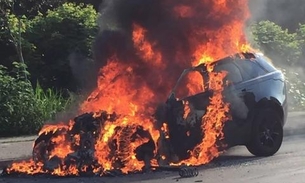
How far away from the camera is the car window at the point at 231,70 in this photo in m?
12.3

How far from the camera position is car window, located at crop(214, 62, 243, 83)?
12.3 metres

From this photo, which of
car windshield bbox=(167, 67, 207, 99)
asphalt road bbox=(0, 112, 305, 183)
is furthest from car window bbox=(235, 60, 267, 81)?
asphalt road bbox=(0, 112, 305, 183)

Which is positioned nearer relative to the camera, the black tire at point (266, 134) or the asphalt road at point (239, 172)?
the asphalt road at point (239, 172)

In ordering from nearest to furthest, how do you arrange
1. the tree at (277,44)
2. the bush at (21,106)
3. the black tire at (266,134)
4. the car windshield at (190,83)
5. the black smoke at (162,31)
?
the car windshield at (190,83) → the black smoke at (162,31) → the black tire at (266,134) → the bush at (21,106) → the tree at (277,44)

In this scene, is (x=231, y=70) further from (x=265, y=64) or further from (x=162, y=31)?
(x=162, y=31)

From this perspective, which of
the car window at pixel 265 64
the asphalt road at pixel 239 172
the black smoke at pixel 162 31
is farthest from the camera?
the car window at pixel 265 64

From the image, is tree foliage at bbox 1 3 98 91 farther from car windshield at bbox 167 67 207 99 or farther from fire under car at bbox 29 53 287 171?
car windshield at bbox 167 67 207 99

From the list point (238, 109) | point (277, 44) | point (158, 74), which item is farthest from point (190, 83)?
point (277, 44)

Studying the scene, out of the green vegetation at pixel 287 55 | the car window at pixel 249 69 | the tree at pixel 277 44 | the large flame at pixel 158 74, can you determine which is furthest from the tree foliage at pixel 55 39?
the car window at pixel 249 69

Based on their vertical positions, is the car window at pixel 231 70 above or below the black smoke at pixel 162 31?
below

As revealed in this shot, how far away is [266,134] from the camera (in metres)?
12.7

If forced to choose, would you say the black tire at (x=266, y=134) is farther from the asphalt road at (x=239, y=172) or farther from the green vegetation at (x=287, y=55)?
the green vegetation at (x=287, y=55)

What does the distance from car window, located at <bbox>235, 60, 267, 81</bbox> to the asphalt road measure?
139 cm

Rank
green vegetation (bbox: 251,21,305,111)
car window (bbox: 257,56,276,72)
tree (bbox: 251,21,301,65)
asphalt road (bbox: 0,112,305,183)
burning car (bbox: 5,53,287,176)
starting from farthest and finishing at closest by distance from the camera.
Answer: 1. tree (bbox: 251,21,301,65)
2. green vegetation (bbox: 251,21,305,111)
3. car window (bbox: 257,56,276,72)
4. burning car (bbox: 5,53,287,176)
5. asphalt road (bbox: 0,112,305,183)
